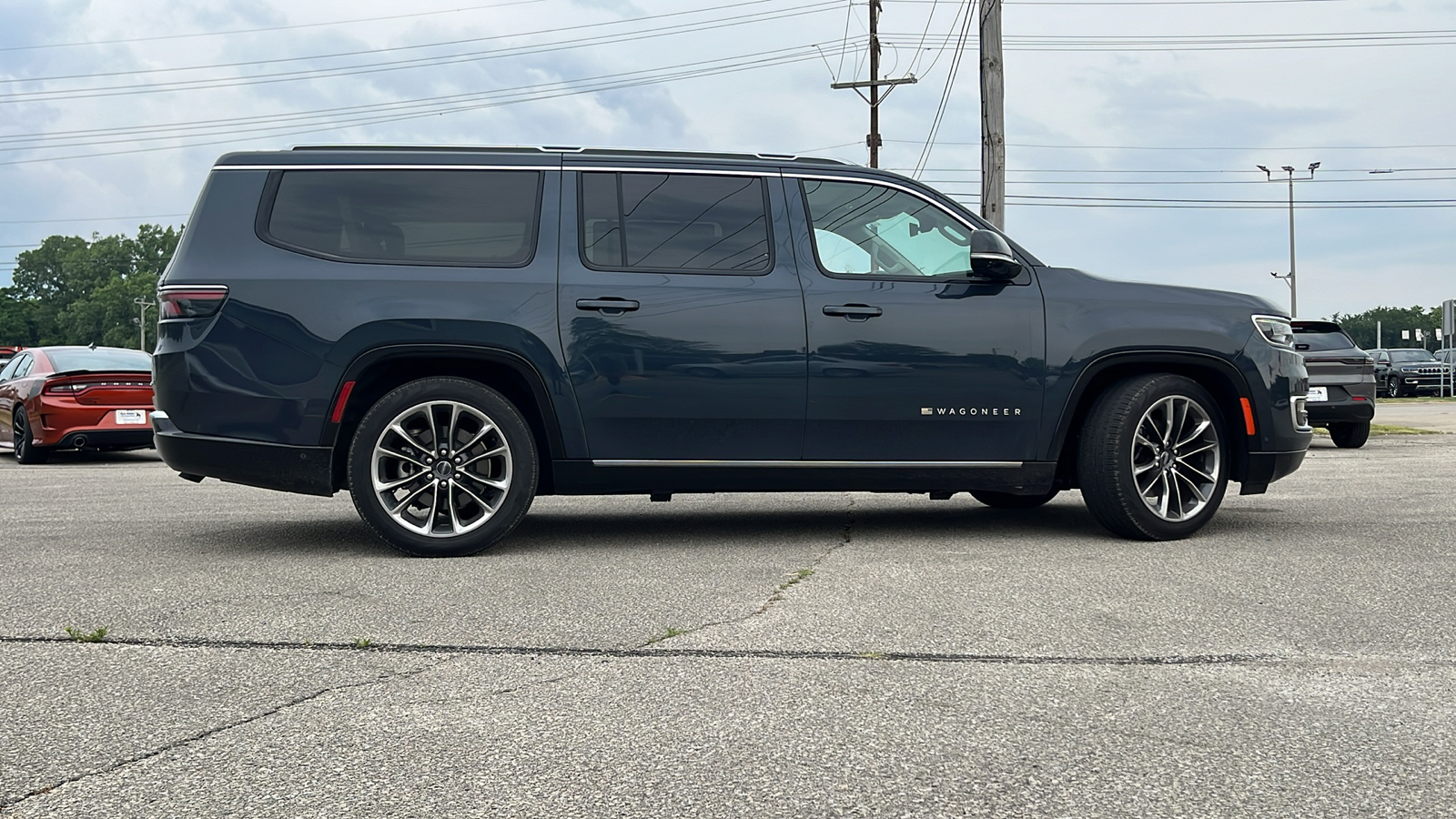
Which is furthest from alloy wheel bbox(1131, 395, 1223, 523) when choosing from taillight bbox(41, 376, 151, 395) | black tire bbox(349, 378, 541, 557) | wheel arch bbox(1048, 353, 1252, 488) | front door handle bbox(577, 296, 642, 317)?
taillight bbox(41, 376, 151, 395)

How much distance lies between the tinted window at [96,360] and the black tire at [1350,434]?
1338 centimetres

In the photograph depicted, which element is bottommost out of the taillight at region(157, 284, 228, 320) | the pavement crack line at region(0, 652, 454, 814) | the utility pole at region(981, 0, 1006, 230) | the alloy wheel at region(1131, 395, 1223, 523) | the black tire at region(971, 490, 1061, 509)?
the black tire at region(971, 490, 1061, 509)

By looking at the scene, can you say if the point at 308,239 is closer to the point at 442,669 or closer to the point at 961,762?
the point at 442,669

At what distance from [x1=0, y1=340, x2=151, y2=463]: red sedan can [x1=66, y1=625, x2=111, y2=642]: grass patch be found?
991 cm

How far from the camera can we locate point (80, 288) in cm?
14350

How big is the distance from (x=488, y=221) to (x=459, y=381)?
2.57 feet

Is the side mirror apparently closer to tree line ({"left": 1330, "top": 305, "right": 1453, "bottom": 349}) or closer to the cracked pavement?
the cracked pavement

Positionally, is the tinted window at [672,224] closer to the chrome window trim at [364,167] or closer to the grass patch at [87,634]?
the chrome window trim at [364,167]

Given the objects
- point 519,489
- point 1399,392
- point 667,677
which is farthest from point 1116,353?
point 1399,392

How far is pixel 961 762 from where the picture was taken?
116 inches

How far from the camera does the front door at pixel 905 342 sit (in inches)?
242

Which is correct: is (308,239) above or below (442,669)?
above

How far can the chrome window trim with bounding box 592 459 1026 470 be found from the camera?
6066mm

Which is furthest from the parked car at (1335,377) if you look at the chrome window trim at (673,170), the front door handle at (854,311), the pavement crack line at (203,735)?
the pavement crack line at (203,735)
